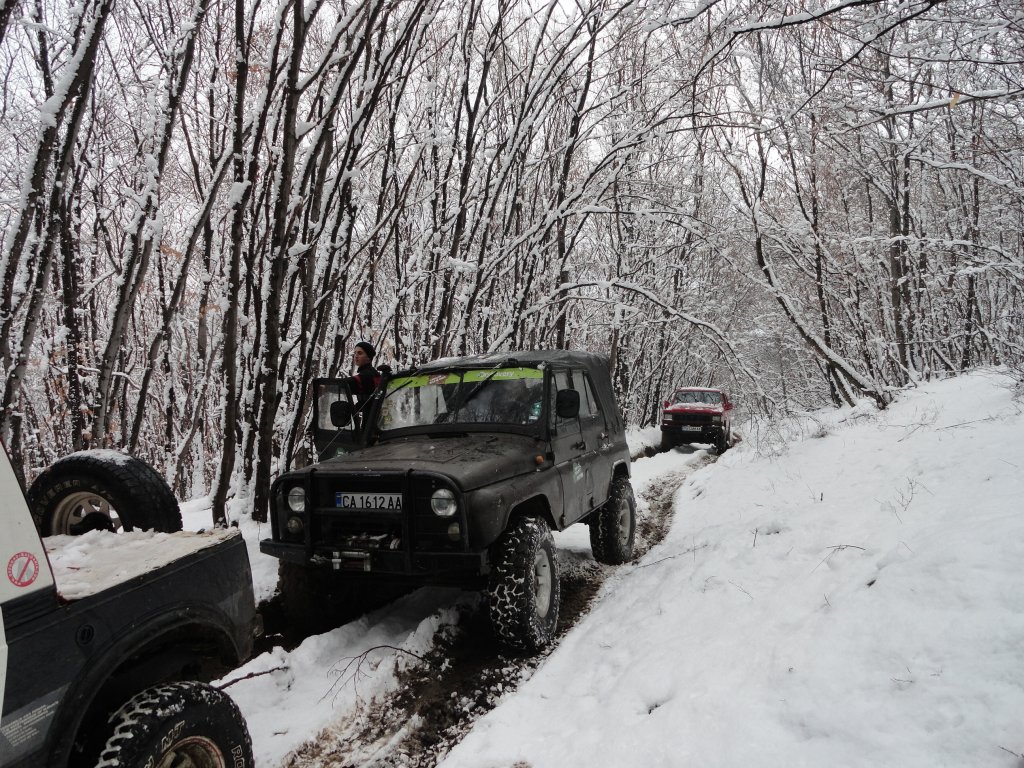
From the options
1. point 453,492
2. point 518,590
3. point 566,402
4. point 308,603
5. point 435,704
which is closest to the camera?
point 435,704

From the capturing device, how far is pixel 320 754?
2859 mm

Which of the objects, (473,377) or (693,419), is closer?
(473,377)

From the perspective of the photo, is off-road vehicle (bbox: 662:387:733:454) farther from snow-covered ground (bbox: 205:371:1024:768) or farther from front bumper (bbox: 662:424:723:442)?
snow-covered ground (bbox: 205:371:1024:768)

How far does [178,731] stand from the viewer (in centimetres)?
198

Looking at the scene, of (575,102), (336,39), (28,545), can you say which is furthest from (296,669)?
(575,102)

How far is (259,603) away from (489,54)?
260 inches

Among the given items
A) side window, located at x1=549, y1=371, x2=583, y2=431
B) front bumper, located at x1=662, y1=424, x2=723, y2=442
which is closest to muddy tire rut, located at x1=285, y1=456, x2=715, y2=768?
side window, located at x1=549, y1=371, x2=583, y2=431

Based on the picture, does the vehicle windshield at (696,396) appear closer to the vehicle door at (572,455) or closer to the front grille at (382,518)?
the vehicle door at (572,455)

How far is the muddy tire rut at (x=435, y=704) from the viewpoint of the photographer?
2861mm

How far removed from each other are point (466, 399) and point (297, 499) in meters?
1.55

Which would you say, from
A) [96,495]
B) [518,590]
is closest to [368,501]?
[518,590]

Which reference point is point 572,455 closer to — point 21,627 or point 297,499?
point 297,499

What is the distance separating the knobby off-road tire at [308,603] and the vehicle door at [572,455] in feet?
5.76

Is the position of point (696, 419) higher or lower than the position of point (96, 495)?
lower
